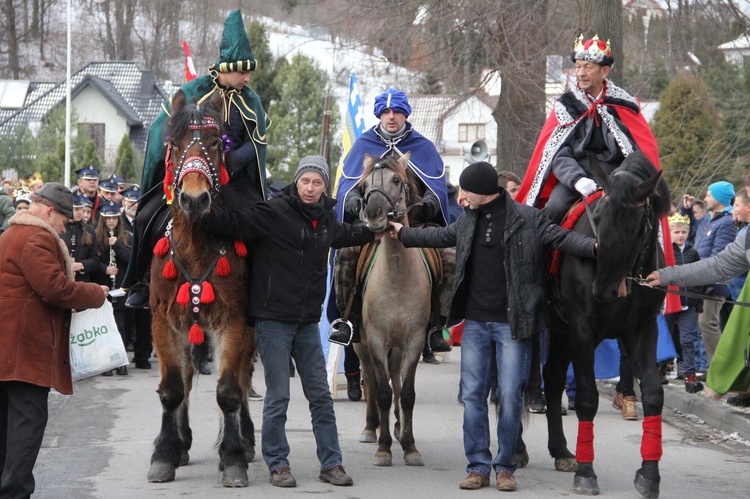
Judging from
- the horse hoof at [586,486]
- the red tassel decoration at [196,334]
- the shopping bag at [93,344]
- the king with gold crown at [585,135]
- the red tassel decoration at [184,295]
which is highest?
the king with gold crown at [585,135]

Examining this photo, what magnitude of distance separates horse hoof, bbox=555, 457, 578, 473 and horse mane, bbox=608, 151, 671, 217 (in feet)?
6.88

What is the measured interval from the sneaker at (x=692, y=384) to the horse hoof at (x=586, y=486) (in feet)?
17.8

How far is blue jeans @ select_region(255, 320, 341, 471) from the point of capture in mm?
7898

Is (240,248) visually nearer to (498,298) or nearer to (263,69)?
(498,298)

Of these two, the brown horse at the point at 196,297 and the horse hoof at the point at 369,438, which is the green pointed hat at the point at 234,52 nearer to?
the brown horse at the point at 196,297

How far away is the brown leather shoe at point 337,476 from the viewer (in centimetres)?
785

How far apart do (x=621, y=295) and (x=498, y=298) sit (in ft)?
2.89

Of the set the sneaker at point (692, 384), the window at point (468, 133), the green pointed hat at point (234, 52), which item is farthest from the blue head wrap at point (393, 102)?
the window at point (468, 133)

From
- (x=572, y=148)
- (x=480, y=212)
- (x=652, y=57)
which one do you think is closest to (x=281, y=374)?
(x=480, y=212)

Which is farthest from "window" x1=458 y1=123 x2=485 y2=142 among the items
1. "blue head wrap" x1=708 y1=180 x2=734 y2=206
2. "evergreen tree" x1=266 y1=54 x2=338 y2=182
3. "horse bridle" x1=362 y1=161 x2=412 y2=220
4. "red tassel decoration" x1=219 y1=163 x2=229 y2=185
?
"red tassel decoration" x1=219 y1=163 x2=229 y2=185

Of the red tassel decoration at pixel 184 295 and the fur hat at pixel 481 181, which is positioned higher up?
the fur hat at pixel 481 181

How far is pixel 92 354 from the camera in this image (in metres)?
8.34

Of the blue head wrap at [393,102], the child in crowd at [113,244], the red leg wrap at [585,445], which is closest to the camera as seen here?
the red leg wrap at [585,445]

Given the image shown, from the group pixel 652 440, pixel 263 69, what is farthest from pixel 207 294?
pixel 263 69
